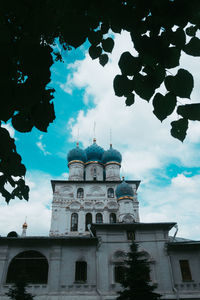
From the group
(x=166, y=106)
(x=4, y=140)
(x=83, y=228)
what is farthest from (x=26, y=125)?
(x=83, y=228)

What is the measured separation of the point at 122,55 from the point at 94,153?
1078 inches

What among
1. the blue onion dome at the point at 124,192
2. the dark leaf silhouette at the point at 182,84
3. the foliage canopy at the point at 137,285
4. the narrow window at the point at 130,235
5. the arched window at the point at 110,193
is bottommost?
the dark leaf silhouette at the point at 182,84

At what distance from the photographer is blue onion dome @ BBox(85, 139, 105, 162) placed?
94.3 ft

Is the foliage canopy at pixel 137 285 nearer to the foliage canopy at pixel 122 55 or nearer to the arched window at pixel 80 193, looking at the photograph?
the foliage canopy at pixel 122 55

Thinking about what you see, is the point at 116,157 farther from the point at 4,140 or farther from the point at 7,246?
the point at 4,140

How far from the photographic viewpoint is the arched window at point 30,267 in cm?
1294

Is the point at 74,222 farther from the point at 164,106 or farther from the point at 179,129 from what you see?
the point at 164,106

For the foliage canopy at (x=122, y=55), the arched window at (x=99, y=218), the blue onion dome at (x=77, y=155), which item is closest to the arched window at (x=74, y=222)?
the arched window at (x=99, y=218)

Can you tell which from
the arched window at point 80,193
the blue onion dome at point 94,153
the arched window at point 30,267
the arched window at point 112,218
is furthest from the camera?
the blue onion dome at point 94,153

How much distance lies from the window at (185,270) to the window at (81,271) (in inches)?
218

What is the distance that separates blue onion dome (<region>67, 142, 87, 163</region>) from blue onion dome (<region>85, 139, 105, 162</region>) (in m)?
0.74

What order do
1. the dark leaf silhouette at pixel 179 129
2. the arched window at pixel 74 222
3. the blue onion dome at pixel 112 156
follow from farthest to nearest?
the blue onion dome at pixel 112 156 < the arched window at pixel 74 222 < the dark leaf silhouette at pixel 179 129

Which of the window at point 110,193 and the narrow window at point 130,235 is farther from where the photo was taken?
the window at point 110,193

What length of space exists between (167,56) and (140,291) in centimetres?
1124
